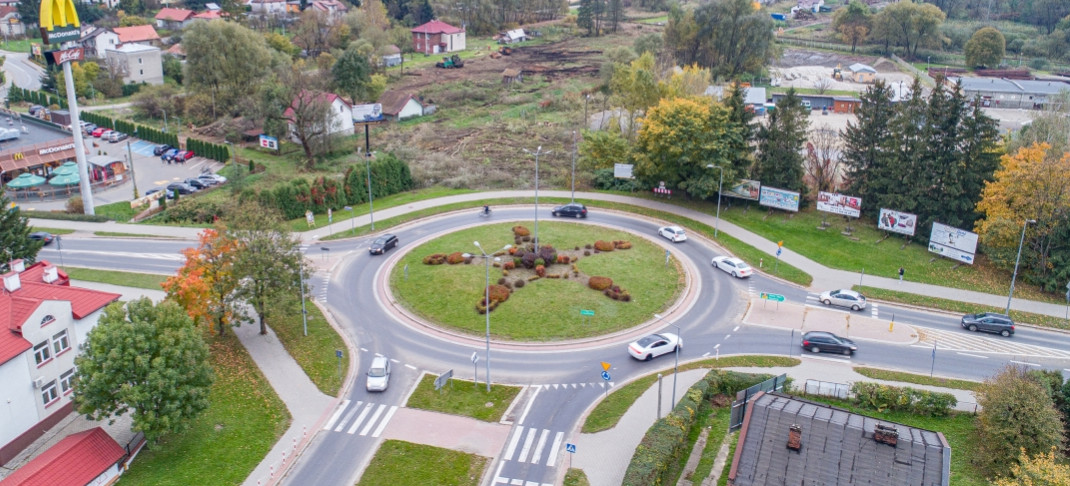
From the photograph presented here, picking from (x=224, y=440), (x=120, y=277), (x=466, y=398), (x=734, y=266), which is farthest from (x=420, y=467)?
(x=120, y=277)

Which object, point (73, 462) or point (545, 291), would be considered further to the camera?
point (545, 291)

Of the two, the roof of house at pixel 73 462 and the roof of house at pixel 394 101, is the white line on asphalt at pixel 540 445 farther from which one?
the roof of house at pixel 394 101

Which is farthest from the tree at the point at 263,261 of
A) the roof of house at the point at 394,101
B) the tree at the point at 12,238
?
the roof of house at the point at 394,101

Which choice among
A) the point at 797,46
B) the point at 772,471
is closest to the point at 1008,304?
the point at 772,471

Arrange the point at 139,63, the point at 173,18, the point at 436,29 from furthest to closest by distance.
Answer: the point at 173,18 → the point at 436,29 → the point at 139,63

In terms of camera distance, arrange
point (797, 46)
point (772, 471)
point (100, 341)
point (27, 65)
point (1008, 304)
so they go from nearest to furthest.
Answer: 1. point (772, 471)
2. point (100, 341)
3. point (1008, 304)
4. point (27, 65)
5. point (797, 46)

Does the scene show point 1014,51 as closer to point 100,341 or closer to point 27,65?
point 100,341

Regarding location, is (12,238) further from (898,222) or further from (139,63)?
(139,63)
